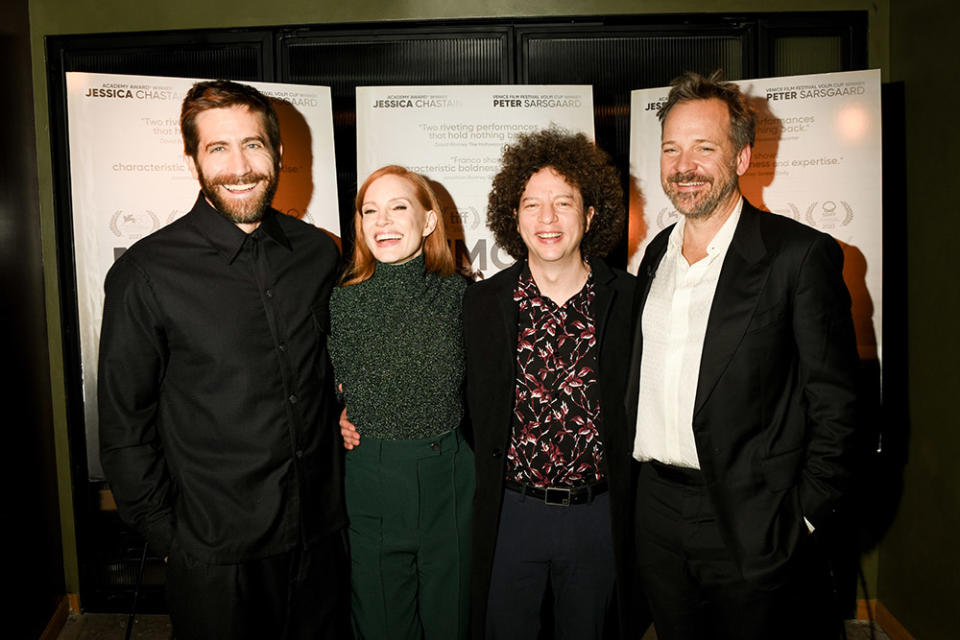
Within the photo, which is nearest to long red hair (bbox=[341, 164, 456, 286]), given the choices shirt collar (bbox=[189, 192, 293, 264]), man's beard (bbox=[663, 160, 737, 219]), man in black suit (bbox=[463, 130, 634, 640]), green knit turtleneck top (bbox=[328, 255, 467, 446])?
green knit turtleneck top (bbox=[328, 255, 467, 446])

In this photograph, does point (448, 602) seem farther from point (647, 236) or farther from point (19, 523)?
point (19, 523)

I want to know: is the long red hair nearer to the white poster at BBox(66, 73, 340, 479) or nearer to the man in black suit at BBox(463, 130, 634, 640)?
the man in black suit at BBox(463, 130, 634, 640)

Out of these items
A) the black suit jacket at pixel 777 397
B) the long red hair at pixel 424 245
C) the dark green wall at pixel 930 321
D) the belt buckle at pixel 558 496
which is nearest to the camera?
the black suit jacket at pixel 777 397

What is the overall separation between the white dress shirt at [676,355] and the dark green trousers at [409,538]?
2.03ft

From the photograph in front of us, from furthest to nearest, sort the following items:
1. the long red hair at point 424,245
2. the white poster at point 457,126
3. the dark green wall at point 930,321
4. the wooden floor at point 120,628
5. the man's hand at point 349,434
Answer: the wooden floor at point 120,628
the white poster at point 457,126
the dark green wall at point 930,321
the long red hair at point 424,245
the man's hand at point 349,434

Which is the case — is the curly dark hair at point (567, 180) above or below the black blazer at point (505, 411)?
above

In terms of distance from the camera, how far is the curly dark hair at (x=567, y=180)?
7.30 feet

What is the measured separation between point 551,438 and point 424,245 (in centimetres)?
82

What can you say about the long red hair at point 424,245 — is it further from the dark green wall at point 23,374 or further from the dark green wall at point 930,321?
the dark green wall at point 930,321

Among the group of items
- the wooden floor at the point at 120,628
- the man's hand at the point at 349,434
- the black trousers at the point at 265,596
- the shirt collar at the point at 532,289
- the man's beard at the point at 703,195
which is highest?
the man's beard at the point at 703,195

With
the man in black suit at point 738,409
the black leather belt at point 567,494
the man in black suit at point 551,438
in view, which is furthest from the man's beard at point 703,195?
the black leather belt at point 567,494

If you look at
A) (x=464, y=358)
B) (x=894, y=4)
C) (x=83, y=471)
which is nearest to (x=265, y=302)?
(x=464, y=358)

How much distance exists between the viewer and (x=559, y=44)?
10.4 feet

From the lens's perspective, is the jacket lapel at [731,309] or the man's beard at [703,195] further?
the man's beard at [703,195]
